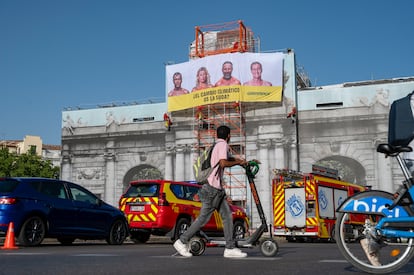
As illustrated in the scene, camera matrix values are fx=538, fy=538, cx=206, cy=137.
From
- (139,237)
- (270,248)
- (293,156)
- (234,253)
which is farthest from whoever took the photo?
(293,156)

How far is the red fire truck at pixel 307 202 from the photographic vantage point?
18.8 m

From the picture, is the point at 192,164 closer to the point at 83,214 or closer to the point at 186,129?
the point at 186,129

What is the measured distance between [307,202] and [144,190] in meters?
6.95

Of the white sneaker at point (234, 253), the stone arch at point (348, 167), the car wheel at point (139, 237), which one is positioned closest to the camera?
the white sneaker at point (234, 253)

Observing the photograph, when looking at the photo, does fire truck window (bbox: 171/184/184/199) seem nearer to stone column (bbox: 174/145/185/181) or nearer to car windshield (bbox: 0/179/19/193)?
car windshield (bbox: 0/179/19/193)

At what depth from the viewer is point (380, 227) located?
5121mm

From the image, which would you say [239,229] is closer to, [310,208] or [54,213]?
[310,208]

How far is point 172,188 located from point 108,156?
21.2 meters

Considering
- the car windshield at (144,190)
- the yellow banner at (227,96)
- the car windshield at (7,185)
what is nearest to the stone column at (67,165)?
the yellow banner at (227,96)

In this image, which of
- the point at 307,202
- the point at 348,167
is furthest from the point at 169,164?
the point at 307,202

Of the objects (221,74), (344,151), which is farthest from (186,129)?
(344,151)

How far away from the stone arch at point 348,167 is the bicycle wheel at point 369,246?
84.1ft

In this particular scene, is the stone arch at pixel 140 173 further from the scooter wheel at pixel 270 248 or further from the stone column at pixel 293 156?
the scooter wheel at pixel 270 248

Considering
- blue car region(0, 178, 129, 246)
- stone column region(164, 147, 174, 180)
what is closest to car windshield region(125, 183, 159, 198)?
blue car region(0, 178, 129, 246)
